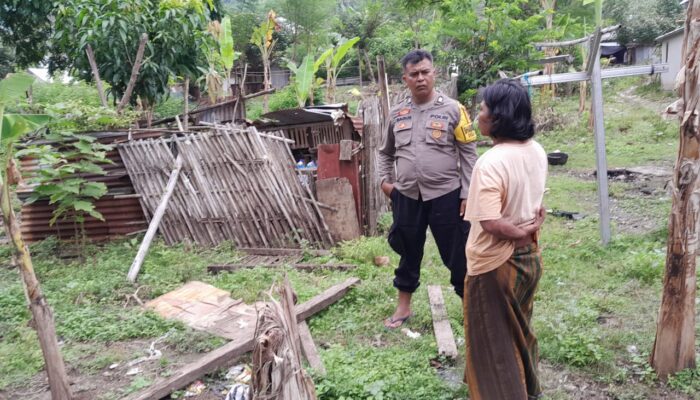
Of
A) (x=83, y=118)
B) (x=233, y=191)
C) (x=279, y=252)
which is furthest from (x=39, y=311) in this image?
(x=83, y=118)

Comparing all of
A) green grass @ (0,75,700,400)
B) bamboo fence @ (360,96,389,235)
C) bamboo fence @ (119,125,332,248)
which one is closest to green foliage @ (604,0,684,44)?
green grass @ (0,75,700,400)

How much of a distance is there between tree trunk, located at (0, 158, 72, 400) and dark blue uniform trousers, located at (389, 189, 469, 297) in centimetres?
220

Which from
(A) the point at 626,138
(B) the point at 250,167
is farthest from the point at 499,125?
(A) the point at 626,138

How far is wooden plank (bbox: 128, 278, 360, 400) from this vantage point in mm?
3105

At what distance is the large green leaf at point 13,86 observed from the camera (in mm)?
2879

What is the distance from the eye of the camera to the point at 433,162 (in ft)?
11.2

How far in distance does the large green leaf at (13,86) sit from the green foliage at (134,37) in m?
4.41

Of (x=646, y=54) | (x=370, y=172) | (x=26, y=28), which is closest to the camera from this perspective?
(x=370, y=172)

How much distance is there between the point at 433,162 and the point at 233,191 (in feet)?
11.2

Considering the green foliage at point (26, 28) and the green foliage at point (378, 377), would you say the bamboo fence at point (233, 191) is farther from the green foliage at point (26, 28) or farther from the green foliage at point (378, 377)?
the green foliage at point (26, 28)

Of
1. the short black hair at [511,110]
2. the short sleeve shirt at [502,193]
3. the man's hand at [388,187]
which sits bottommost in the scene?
the man's hand at [388,187]

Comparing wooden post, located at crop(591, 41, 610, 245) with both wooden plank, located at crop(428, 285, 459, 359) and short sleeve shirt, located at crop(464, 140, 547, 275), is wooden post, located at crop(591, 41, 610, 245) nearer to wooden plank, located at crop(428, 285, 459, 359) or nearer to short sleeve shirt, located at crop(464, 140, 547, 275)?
wooden plank, located at crop(428, 285, 459, 359)

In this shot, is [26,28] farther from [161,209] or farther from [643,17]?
[643,17]

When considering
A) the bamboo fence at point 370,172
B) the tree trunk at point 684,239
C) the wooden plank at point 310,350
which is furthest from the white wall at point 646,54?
the wooden plank at point 310,350
